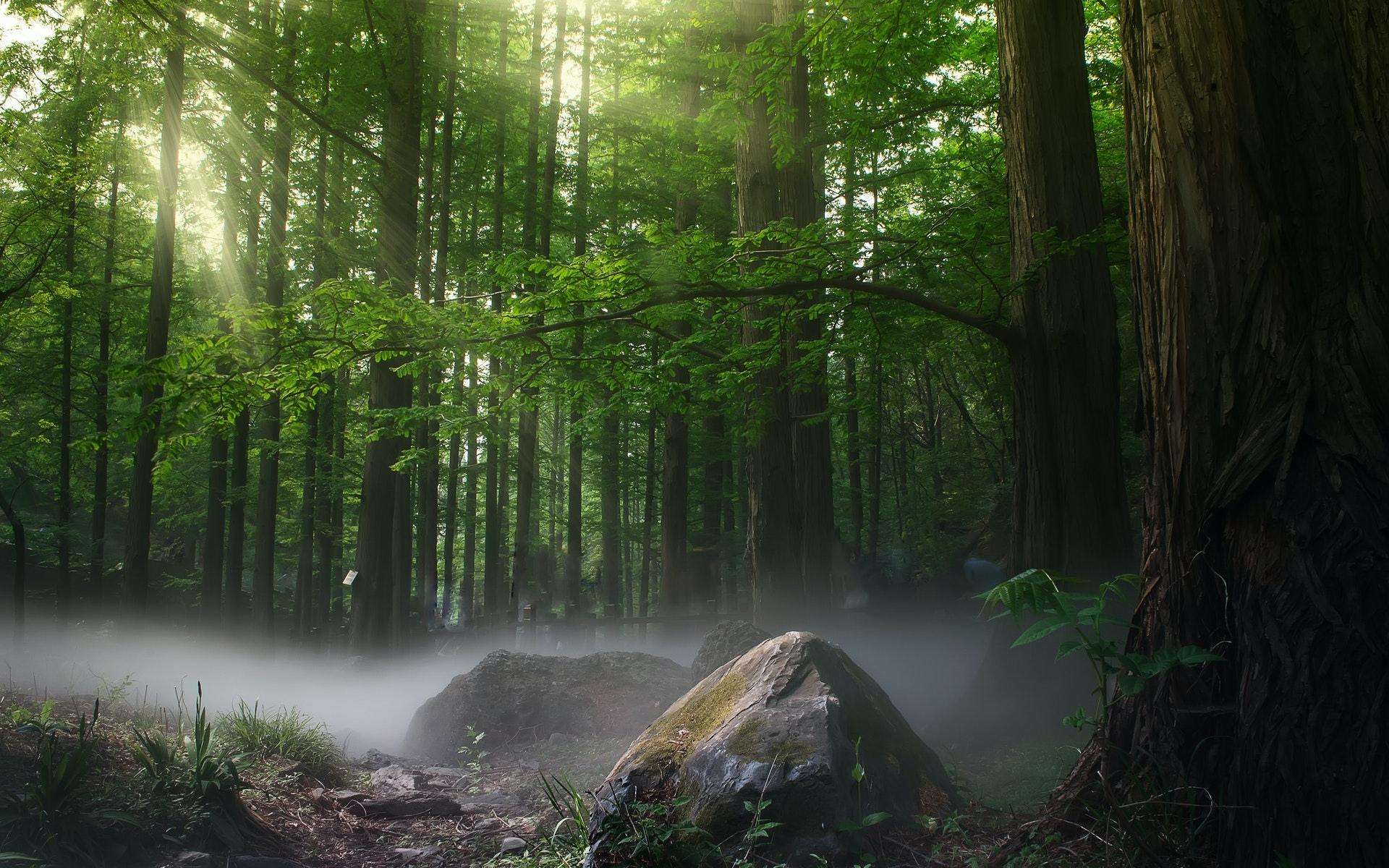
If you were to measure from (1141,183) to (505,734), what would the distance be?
7.90m

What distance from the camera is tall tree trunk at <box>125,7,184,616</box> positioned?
38.9ft

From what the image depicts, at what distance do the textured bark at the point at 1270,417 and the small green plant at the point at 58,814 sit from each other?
16.2 ft

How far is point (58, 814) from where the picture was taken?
4273 millimetres

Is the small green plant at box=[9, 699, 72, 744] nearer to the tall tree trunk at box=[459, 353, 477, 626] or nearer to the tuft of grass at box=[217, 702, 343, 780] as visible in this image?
the tuft of grass at box=[217, 702, 343, 780]

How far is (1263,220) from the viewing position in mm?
2945

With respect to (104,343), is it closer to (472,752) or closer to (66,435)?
(66,435)

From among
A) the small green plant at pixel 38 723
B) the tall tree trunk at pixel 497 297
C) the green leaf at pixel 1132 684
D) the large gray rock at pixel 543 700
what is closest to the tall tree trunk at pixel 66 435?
the tall tree trunk at pixel 497 297

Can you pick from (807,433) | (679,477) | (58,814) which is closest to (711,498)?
(679,477)

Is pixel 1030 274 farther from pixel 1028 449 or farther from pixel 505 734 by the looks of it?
pixel 505 734

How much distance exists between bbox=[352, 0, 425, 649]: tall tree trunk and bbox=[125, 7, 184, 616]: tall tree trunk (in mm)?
2858

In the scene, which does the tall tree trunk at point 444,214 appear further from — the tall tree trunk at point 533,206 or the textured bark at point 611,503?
the textured bark at point 611,503

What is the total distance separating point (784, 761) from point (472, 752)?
5759mm

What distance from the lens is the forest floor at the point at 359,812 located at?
4.05 metres

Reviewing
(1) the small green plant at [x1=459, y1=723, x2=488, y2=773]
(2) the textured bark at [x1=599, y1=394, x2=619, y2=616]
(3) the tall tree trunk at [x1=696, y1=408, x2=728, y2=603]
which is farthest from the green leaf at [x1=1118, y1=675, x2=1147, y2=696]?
(2) the textured bark at [x1=599, y1=394, x2=619, y2=616]
